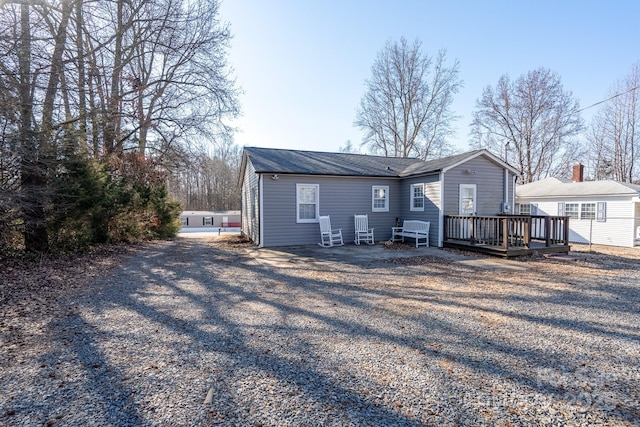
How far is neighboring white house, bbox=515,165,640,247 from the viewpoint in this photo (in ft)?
44.0

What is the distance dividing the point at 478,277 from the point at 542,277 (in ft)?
4.38

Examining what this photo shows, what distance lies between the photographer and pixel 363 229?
11.9 meters

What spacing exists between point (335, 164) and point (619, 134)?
2325cm

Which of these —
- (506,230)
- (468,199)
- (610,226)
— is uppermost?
(468,199)

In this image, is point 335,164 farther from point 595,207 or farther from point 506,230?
point 595,207

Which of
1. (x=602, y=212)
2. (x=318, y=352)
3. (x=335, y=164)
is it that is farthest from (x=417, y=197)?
(x=318, y=352)

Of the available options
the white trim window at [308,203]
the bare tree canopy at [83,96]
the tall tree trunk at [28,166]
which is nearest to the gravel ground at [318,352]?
the tall tree trunk at [28,166]

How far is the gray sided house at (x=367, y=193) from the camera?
10828mm

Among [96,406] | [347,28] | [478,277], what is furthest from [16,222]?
[347,28]

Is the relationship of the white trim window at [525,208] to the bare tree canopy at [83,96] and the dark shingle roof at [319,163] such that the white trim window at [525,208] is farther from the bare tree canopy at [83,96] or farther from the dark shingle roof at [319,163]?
the bare tree canopy at [83,96]

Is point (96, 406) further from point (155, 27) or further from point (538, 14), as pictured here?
Answer: point (538, 14)

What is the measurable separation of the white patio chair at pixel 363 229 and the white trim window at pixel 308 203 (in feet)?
5.17

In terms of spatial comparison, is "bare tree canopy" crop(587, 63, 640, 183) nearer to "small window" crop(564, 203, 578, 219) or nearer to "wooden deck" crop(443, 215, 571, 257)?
"small window" crop(564, 203, 578, 219)

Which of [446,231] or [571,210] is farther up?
[571,210]
